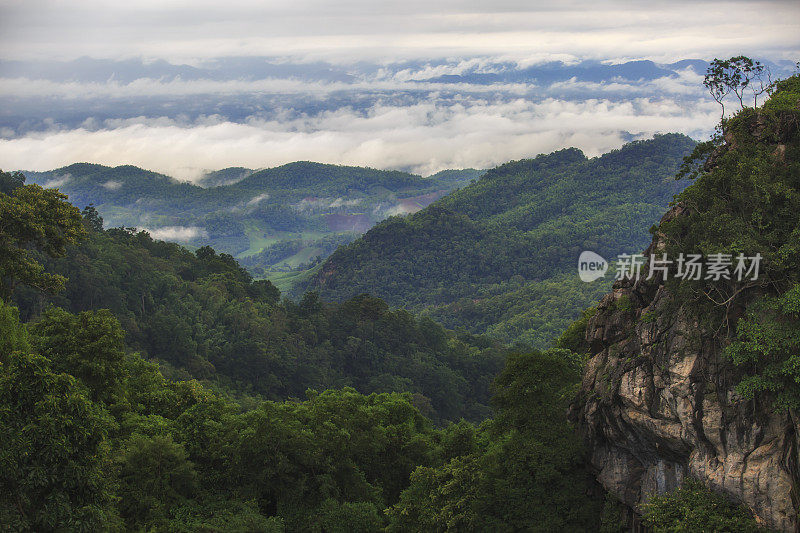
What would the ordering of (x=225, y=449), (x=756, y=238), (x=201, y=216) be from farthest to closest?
(x=201, y=216)
(x=225, y=449)
(x=756, y=238)

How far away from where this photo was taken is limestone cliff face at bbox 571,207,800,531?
12.6 m

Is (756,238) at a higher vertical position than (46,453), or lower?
higher

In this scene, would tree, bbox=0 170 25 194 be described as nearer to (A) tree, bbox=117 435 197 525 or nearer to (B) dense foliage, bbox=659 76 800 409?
(A) tree, bbox=117 435 197 525

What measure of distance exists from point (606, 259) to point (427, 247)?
2651cm

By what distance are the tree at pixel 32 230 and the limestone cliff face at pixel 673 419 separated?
19.9 m

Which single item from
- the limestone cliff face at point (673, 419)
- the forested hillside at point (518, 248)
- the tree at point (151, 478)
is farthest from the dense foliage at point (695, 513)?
the forested hillside at point (518, 248)

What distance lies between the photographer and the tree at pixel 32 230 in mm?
23703

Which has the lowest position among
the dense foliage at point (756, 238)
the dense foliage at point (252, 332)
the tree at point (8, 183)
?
the dense foliage at point (252, 332)

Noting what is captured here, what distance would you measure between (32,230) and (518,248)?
8311cm

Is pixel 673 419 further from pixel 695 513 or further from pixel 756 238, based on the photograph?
pixel 756 238

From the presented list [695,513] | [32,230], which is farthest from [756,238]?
[32,230]

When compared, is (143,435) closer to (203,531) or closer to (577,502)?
(203,531)

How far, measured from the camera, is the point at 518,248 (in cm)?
10106

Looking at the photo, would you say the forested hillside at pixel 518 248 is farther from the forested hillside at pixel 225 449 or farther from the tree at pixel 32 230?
the tree at pixel 32 230
